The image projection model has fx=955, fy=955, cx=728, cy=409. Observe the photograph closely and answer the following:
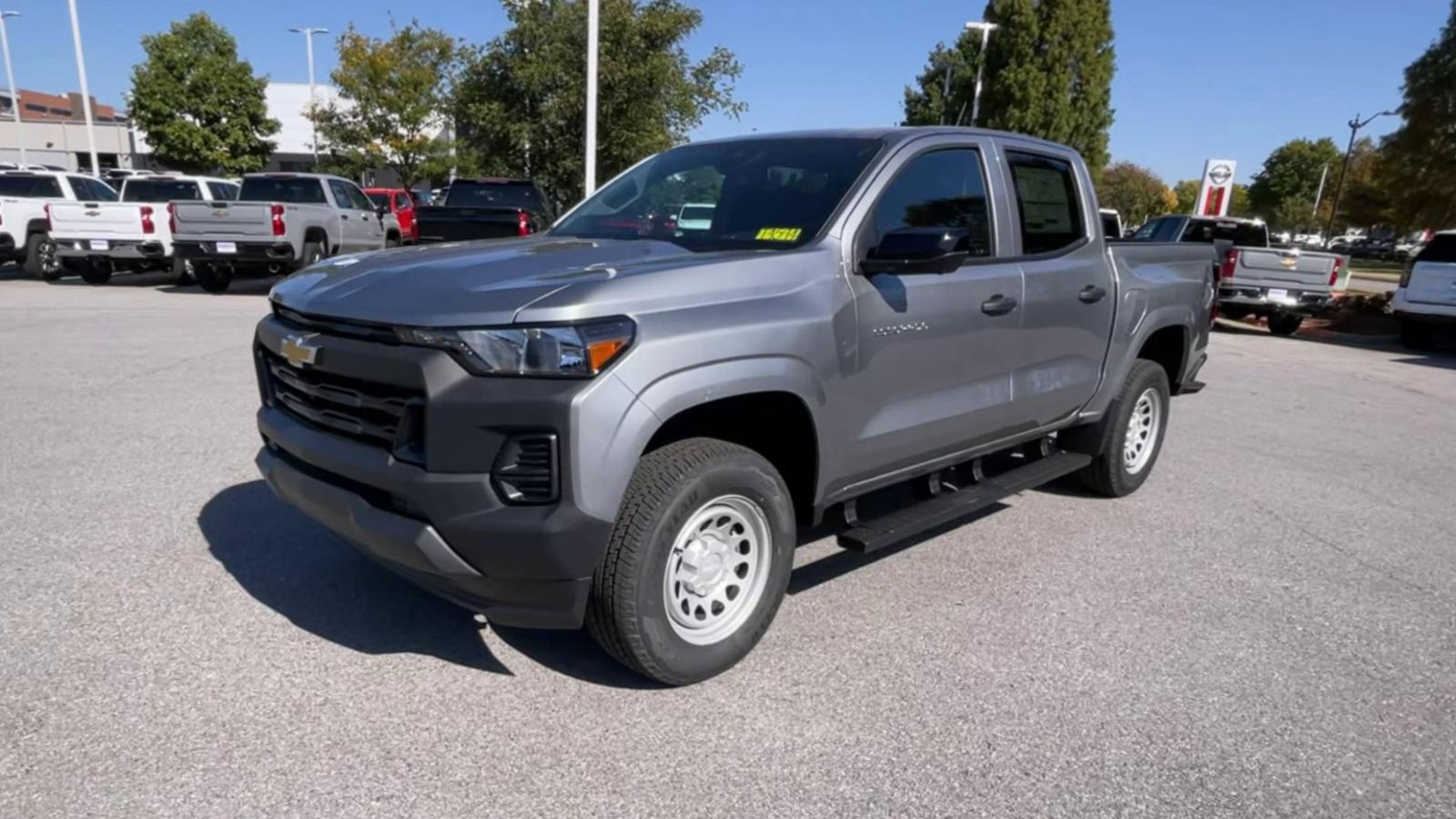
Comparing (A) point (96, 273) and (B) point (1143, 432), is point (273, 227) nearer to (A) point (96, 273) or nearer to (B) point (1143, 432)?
(A) point (96, 273)

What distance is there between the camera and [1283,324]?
55.5ft

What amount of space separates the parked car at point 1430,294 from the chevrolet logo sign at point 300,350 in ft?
52.8

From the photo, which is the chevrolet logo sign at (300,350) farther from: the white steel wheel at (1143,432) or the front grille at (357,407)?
the white steel wheel at (1143,432)

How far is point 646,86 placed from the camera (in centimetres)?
2234

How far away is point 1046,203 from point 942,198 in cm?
96

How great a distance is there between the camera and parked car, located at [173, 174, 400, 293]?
1429cm

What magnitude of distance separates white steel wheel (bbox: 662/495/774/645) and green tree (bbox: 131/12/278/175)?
3993 cm

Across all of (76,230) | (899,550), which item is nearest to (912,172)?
(899,550)

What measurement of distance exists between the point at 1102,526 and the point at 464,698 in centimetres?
363

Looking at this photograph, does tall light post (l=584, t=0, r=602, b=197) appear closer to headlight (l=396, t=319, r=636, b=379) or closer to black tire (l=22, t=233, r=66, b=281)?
black tire (l=22, t=233, r=66, b=281)

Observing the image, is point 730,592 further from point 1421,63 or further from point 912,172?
point 1421,63

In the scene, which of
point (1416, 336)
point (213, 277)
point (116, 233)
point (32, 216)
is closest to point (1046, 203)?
point (1416, 336)

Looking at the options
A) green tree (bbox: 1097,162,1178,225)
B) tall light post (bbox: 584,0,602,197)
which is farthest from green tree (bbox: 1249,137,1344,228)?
tall light post (bbox: 584,0,602,197)

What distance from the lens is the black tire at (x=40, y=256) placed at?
16.1 metres
